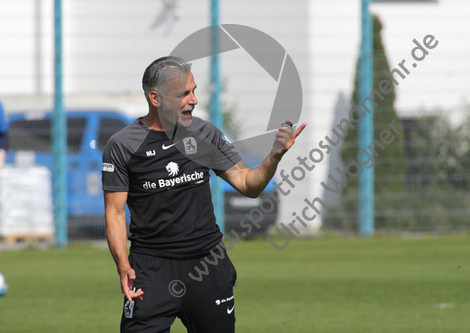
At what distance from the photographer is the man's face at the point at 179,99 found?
324cm

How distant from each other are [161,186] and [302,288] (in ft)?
14.8

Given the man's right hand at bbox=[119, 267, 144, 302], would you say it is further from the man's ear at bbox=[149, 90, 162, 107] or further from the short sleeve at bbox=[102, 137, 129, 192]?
the man's ear at bbox=[149, 90, 162, 107]

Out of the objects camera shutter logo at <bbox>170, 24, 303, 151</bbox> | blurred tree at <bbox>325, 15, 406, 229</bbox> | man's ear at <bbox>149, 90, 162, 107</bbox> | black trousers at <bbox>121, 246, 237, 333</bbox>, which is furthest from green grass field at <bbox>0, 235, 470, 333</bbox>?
man's ear at <bbox>149, 90, 162, 107</bbox>

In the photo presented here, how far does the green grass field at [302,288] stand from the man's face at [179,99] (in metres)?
2.69

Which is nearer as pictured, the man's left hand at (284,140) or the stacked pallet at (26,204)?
the man's left hand at (284,140)

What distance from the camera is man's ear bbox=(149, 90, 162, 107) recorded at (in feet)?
10.9

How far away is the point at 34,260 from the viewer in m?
10.5

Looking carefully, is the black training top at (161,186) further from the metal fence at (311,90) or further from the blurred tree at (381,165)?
the blurred tree at (381,165)

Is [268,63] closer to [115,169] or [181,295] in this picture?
[115,169]

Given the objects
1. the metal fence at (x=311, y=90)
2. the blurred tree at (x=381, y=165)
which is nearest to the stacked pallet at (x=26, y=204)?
the metal fence at (x=311, y=90)

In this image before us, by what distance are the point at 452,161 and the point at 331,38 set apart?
3.15 m

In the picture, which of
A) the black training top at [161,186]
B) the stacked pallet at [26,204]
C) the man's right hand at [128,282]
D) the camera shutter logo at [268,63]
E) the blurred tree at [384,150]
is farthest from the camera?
the blurred tree at [384,150]

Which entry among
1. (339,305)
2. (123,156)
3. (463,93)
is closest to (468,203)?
(463,93)

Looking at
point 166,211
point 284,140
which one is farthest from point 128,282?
point 284,140
